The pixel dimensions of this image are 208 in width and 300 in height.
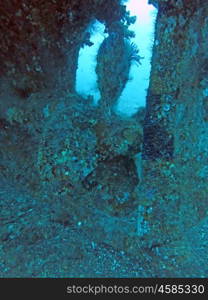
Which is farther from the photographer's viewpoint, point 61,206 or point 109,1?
point 109,1

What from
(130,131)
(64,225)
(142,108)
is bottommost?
(64,225)

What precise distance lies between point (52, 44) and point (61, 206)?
6.59ft

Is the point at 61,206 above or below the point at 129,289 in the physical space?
above

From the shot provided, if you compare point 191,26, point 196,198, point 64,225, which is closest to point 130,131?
point 196,198

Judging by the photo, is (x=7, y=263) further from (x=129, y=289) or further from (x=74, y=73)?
(x=74, y=73)

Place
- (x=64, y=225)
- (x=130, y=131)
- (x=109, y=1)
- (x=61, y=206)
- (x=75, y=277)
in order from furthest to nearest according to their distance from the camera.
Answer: (x=109, y=1), (x=130, y=131), (x=61, y=206), (x=64, y=225), (x=75, y=277)

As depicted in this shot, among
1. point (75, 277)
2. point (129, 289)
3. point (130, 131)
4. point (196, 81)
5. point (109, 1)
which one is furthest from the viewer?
point (109, 1)

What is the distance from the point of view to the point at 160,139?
244 centimetres

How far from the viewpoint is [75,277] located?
2.37 m

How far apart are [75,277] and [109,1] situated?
11.1 feet

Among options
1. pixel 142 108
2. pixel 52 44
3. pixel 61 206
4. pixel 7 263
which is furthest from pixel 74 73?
pixel 7 263

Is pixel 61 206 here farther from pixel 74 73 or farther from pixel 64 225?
pixel 74 73

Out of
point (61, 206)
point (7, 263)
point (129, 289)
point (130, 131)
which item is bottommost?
point (129, 289)

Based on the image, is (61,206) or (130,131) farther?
(130,131)
